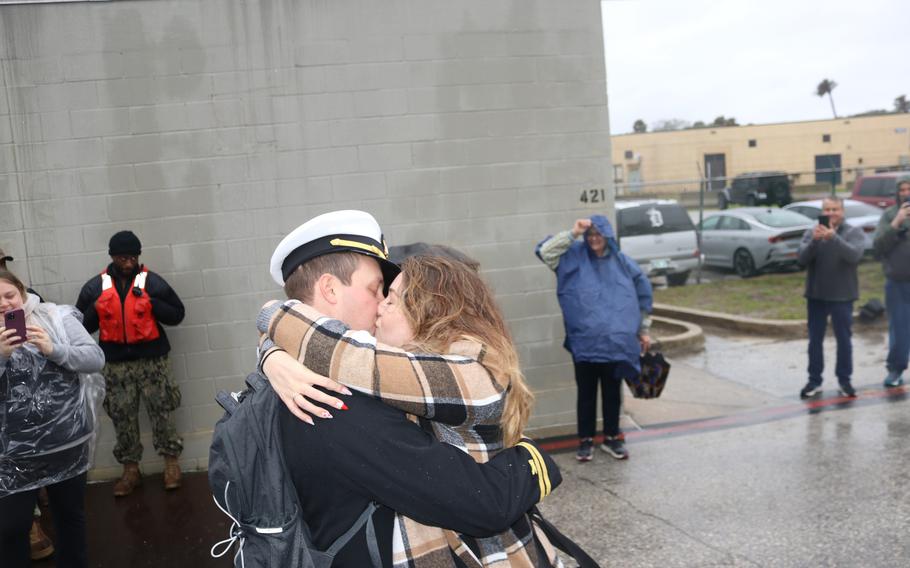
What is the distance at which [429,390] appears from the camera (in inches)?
67.1

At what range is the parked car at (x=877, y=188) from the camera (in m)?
17.6

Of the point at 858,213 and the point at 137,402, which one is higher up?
the point at 858,213

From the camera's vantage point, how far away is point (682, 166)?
4575 cm

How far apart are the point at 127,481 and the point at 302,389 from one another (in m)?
5.02

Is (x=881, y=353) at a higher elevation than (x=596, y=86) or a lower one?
lower

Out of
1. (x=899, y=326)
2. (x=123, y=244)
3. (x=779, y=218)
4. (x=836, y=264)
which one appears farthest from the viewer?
(x=779, y=218)

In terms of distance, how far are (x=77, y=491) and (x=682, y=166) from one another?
4498cm

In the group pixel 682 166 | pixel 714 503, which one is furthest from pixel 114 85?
pixel 682 166

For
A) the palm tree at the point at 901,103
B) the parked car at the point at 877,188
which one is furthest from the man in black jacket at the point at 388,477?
the palm tree at the point at 901,103

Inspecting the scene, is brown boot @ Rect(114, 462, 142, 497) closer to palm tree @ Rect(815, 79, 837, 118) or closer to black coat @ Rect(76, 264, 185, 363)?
black coat @ Rect(76, 264, 185, 363)

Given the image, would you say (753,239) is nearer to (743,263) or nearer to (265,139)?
(743,263)

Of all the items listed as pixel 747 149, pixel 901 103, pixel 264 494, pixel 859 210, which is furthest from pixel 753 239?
pixel 901 103

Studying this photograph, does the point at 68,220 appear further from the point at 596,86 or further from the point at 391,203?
the point at 596,86

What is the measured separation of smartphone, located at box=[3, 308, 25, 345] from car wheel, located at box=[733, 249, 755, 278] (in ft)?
46.4
